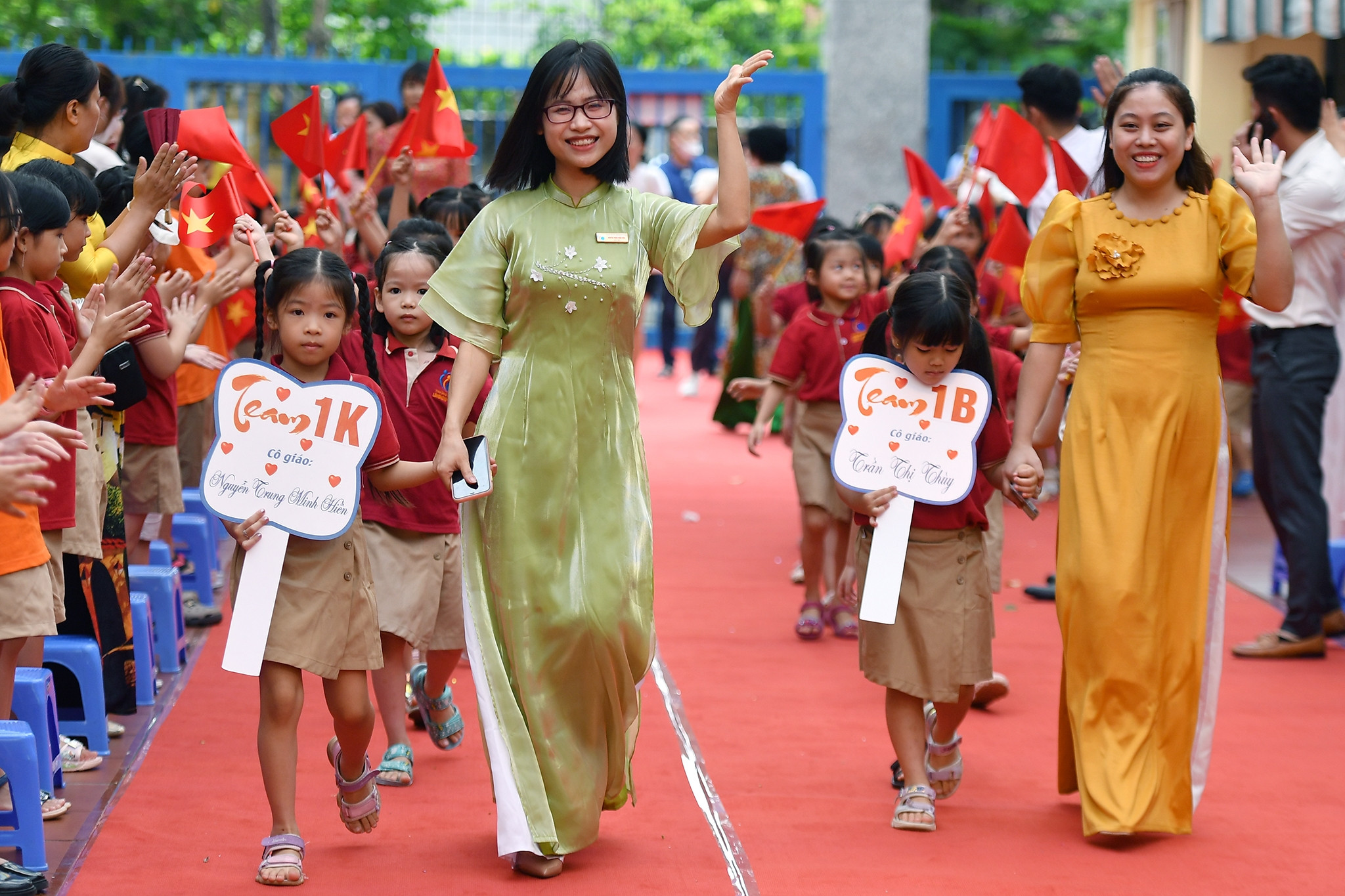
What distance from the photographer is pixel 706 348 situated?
1433cm

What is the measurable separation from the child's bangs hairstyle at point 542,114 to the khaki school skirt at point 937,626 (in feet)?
4.34

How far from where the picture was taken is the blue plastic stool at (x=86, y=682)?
4.68 meters

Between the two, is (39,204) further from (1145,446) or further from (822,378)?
(822,378)

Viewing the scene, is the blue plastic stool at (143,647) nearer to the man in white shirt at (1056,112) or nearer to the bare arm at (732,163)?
the bare arm at (732,163)

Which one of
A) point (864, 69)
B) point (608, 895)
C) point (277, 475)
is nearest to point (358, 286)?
point (277, 475)

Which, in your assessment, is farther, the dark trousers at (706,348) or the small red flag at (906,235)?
the dark trousers at (706,348)

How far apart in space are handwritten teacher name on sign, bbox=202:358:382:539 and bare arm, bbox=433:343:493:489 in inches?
7.5

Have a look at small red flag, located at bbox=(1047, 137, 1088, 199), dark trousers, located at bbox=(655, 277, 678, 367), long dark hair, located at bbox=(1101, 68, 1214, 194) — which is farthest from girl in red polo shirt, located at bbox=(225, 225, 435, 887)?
dark trousers, located at bbox=(655, 277, 678, 367)

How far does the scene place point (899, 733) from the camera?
14.4 ft

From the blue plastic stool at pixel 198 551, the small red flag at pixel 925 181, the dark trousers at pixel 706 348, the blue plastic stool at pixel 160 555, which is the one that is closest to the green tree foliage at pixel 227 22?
the dark trousers at pixel 706 348

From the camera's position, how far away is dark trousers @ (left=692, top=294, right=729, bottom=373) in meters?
14.0

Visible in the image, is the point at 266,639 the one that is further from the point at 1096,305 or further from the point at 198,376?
the point at 198,376

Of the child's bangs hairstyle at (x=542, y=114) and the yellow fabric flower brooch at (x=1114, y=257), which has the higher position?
the child's bangs hairstyle at (x=542, y=114)

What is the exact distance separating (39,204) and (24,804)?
4.99ft
